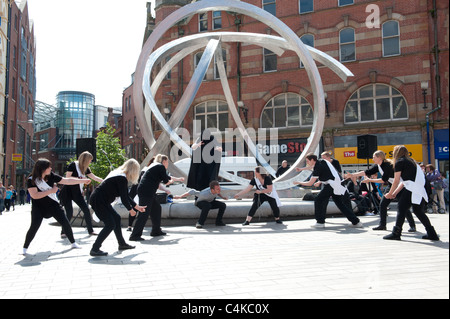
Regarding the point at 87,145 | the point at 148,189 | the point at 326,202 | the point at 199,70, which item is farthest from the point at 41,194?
the point at 199,70

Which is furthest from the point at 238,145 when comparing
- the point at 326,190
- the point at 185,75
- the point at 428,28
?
the point at 326,190

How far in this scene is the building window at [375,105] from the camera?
2441 centimetres

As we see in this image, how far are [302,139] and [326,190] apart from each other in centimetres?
1829

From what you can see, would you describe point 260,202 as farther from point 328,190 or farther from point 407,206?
point 407,206

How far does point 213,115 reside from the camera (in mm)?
29281

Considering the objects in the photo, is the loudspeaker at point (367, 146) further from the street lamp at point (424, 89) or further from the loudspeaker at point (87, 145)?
the street lamp at point (424, 89)

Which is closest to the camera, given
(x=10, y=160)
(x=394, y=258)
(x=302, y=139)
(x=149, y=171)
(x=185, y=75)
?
(x=394, y=258)

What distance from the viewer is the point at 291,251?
19.7ft

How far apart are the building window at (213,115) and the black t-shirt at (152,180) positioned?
2145cm

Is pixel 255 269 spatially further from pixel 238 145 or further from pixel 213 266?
pixel 238 145

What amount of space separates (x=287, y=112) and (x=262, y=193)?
60.2 ft

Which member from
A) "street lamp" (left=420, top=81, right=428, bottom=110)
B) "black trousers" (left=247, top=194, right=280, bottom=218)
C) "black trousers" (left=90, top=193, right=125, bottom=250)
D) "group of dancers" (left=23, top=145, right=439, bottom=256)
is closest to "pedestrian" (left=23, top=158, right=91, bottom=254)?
"group of dancers" (left=23, top=145, right=439, bottom=256)

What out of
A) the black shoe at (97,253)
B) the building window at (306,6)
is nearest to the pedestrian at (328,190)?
the black shoe at (97,253)

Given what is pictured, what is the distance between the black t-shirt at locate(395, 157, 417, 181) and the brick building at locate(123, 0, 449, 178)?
17208 millimetres
